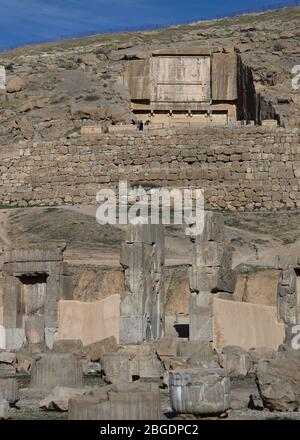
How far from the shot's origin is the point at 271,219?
128 feet

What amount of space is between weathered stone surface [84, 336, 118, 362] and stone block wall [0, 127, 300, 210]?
21.0 metres

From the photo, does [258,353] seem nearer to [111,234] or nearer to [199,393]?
[199,393]

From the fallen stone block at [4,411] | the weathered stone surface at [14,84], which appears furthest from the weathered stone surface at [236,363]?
the weathered stone surface at [14,84]

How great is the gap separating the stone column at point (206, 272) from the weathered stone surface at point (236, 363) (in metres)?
2.95

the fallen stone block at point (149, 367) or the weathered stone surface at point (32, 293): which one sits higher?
the weathered stone surface at point (32, 293)

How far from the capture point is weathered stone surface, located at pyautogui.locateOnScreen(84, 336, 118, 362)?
21.8m

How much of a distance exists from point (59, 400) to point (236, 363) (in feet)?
Answer: 16.9

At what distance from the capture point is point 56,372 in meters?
18.0

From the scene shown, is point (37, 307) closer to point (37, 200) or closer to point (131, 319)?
point (131, 319)

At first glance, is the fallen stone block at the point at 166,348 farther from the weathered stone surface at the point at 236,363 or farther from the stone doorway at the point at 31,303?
the stone doorway at the point at 31,303

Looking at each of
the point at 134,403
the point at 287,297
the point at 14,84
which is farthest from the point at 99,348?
the point at 14,84

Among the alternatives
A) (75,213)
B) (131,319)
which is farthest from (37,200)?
(131,319)

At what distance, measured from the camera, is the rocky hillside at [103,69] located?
55.9 metres
